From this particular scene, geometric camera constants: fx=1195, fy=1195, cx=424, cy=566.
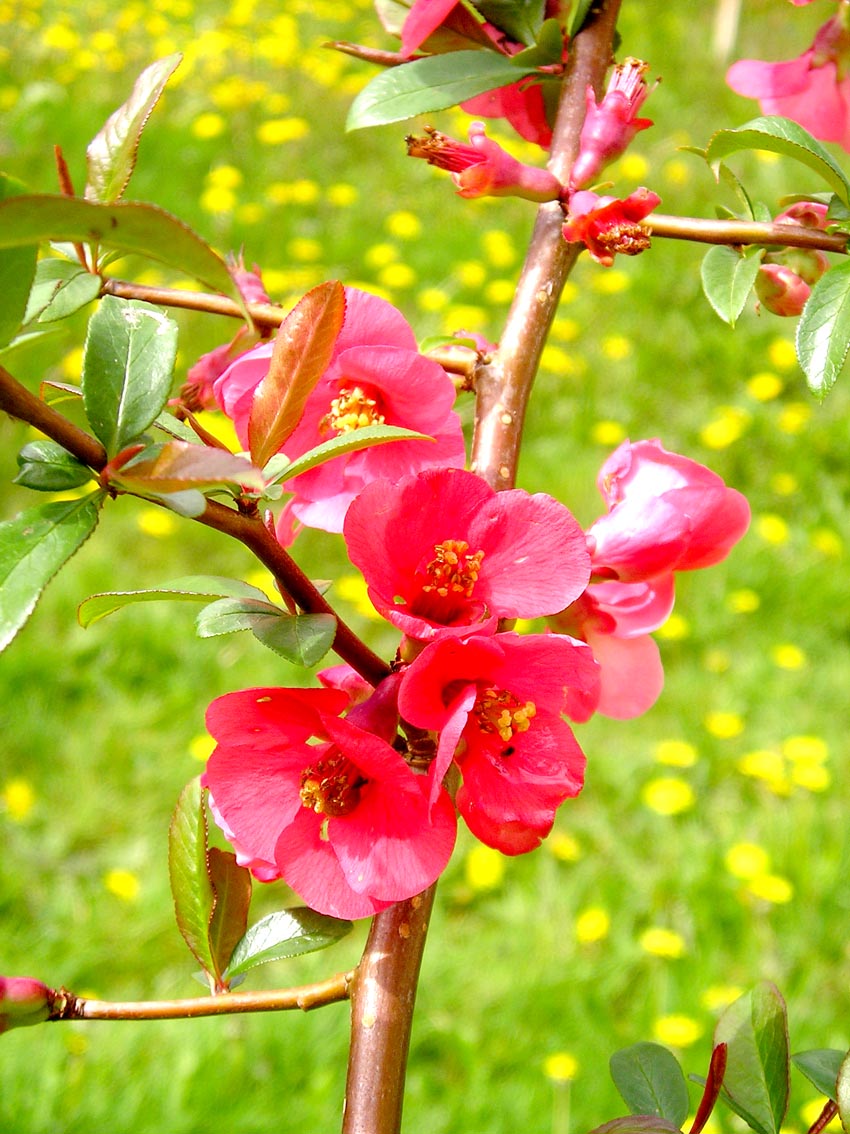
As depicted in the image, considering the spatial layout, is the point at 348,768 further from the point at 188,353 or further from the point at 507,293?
the point at 507,293

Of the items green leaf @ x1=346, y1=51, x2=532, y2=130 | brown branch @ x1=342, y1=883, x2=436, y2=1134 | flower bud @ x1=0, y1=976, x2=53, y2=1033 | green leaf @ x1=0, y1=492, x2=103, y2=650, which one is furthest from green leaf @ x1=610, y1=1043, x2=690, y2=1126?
green leaf @ x1=346, y1=51, x2=532, y2=130

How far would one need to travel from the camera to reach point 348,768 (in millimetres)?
466

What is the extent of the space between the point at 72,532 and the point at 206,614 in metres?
0.09

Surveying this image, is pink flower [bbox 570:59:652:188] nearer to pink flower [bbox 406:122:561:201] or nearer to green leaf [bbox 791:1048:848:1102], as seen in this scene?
pink flower [bbox 406:122:561:201]

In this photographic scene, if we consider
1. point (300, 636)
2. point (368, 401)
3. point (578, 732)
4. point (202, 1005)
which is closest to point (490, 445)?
point (368, 401)

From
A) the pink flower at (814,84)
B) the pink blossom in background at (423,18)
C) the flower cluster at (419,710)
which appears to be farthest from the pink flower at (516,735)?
the pink flower at (814,84)

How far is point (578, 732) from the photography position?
6.40 ft

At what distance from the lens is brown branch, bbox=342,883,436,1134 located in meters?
0.45

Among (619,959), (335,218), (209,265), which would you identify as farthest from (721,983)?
(335,218)

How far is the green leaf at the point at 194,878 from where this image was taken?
0.55 meters

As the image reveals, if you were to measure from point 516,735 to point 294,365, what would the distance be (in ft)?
0.53

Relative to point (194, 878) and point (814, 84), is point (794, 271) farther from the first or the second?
point (194, 878)

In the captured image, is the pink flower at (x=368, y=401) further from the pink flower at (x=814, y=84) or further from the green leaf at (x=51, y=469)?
the pink flower at (x=814, y=84)

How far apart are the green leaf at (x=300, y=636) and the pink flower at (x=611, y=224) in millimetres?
221
